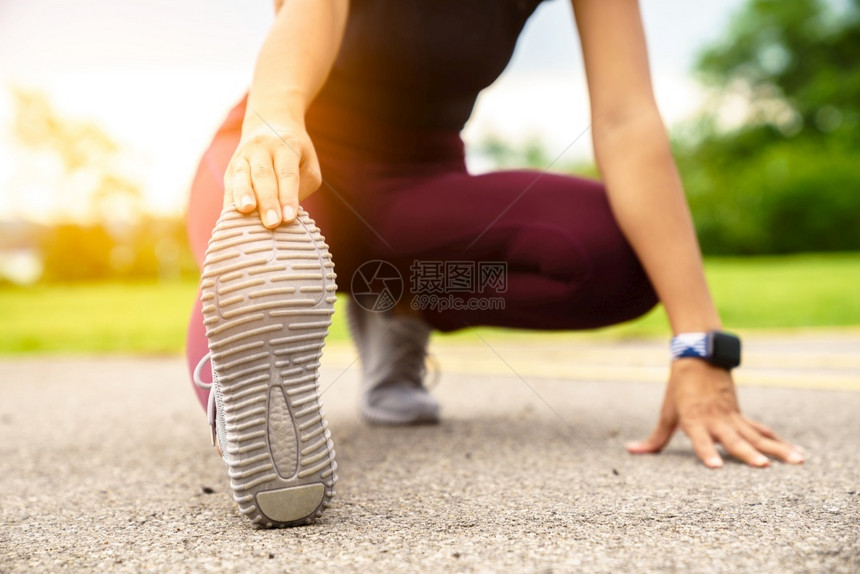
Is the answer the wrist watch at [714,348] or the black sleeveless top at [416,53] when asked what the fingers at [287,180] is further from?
the wrist watch at [714,348]

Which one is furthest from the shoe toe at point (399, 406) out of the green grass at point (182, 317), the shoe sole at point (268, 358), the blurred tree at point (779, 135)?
the blurred tree at point (779, 135)

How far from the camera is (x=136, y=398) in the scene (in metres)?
2.28

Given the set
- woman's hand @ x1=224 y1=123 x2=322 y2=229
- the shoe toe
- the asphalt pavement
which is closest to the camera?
the asphalt pavement

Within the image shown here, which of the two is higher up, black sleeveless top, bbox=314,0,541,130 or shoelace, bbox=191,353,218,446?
black sleeveless top, bbox=314,0,541,130

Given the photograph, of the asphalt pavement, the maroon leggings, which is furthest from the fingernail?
the maroon leggings

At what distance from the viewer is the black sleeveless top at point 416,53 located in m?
1.38

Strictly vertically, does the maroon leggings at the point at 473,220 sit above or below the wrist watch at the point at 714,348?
above

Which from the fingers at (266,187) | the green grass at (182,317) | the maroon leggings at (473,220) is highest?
the fingers at (266,187)

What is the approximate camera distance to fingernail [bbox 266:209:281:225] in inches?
35.3

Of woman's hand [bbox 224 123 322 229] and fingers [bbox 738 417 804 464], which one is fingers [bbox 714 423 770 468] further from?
woman's hand [bbox 224 123 322 229]

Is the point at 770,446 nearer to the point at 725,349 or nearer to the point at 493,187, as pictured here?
the point at 725,349

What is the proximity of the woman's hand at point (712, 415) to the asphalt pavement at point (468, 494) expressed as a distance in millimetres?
41

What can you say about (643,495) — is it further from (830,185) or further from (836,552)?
(830,185)

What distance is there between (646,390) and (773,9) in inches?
1184
